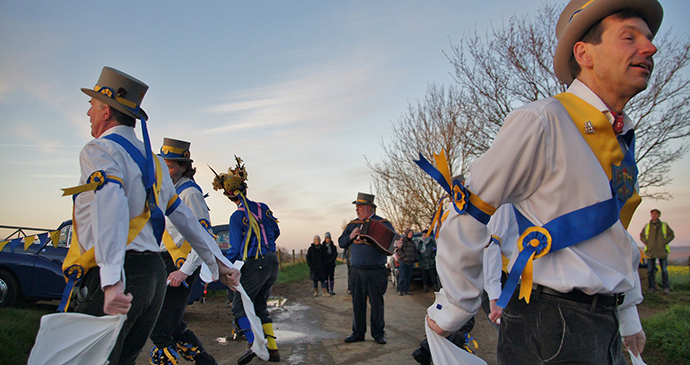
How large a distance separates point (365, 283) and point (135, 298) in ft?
17.7

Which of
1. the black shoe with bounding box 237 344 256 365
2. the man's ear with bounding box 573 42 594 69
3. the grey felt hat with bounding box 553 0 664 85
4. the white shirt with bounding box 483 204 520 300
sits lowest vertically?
the black shoe with bounding box 237 344 256 365

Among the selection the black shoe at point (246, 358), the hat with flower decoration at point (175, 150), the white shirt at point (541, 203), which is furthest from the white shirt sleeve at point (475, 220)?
the black shoe at point (246, 358)

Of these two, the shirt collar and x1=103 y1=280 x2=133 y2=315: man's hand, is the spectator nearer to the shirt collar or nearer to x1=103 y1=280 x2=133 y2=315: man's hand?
x1=103 y1=280 x2=133 y2=315: man's hand

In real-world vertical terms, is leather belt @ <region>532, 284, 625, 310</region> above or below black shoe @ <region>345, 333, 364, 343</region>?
above

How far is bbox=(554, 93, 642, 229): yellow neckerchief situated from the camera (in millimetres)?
2037

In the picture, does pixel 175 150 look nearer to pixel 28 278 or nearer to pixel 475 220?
pixel 475 220

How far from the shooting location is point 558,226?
76.2 inches

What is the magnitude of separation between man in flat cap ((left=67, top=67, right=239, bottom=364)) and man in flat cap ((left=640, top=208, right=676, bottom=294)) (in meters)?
12.4

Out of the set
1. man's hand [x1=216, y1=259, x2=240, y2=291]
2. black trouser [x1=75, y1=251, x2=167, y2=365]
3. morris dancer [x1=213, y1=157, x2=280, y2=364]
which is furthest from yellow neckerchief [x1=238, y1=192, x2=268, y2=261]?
black trouser [x1=75, y1=251, x2=167, y2=365]

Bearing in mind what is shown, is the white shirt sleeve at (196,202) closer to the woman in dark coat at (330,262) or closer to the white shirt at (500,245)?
the white shirt at (500,245)

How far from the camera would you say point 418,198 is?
22391 millimetres

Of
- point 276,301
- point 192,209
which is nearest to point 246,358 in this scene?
point 192,209

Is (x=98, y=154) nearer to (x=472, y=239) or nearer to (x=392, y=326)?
(x=472, y=239)

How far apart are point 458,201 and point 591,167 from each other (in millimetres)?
552
